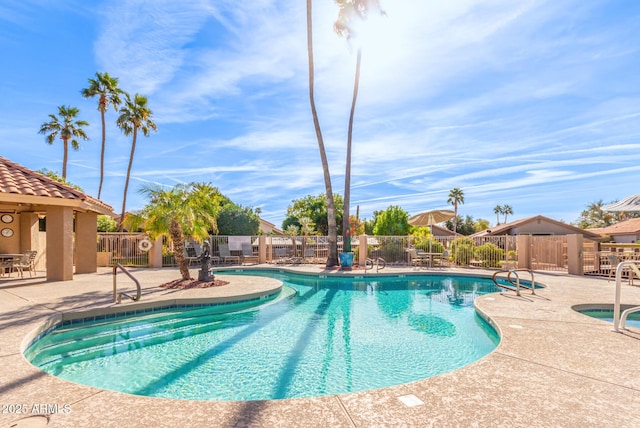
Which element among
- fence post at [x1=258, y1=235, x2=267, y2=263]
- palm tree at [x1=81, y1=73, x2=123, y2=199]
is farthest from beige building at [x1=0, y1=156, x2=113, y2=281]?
palm tree at [x1=81, y1=73, x2=123, y2=199]

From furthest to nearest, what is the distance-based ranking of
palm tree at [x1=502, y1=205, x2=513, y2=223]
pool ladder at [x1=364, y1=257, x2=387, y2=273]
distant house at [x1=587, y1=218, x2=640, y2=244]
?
palm tree at [x1=502, y1=205, x2=513, y2=223]
distant house at [x1=587, y1=218, x2=640, y2=244]
pool ladder at [x1=364, y1=257, x2=387, y2=273]

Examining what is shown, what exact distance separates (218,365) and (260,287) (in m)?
5.00

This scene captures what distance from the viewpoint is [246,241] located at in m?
19.2

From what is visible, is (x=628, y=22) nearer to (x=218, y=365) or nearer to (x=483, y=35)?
(x=483, y=35)

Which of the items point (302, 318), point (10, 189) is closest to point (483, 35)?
point (302, 318)

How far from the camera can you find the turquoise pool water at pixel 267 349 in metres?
4.32

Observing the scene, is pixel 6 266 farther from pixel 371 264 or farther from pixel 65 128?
pixel 65 128

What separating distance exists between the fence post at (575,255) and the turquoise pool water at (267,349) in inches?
306

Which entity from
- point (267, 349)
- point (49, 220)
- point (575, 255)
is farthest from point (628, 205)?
point (49, 220)

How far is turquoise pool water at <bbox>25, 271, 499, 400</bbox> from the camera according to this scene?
4.32 metres

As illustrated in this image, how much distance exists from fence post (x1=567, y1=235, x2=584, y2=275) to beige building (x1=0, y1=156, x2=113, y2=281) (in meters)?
18.2

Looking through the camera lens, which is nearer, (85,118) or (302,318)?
(302,318)

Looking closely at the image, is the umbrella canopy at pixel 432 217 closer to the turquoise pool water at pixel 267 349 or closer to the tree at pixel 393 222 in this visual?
the turquoise pool water at pixel 267 349

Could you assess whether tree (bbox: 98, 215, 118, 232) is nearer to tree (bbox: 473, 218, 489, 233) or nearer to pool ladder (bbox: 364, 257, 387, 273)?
pool ladder (bbox: 364, 257, 387, 273)
